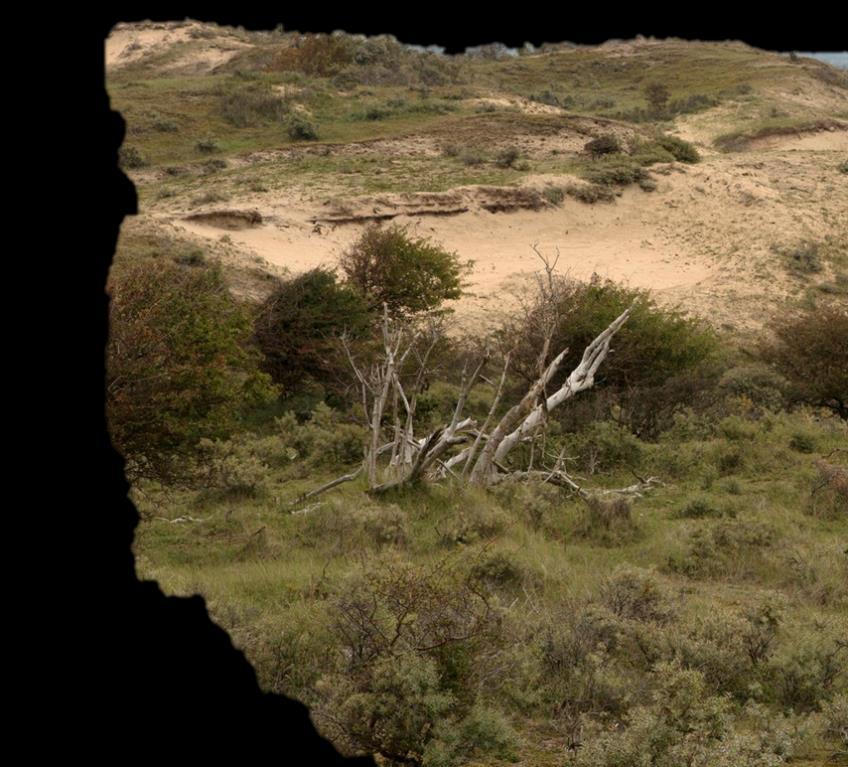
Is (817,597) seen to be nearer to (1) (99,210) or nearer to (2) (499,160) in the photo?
(1) (99,210)

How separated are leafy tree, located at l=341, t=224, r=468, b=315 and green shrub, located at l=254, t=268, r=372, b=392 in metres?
3.34

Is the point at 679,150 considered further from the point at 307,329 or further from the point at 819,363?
the point at 307,329

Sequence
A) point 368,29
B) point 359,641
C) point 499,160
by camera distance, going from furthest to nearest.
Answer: point 499,160 → point 359,641 → point 368,29

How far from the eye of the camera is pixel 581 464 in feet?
43.6

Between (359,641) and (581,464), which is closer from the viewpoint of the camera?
(359,641)

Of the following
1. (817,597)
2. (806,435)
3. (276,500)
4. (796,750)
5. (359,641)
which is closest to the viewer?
(796,750)

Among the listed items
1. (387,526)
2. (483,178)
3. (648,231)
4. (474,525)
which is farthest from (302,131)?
(387,526)

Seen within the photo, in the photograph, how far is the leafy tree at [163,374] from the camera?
974 cm

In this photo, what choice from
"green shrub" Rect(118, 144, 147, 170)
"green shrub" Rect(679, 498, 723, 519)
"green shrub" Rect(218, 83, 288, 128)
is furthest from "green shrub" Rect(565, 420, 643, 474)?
"green shrub" Rect(218, 83, 288, 128)

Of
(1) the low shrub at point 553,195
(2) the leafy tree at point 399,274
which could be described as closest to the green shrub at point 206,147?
(1) the low shrub at point 553,195

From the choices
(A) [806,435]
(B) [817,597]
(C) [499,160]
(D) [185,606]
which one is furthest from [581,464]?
(C) [499,160]

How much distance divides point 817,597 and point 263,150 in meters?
31.0

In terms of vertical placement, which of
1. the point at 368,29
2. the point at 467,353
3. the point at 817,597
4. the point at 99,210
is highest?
the point at 368,29

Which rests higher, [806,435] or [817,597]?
[817,597]
